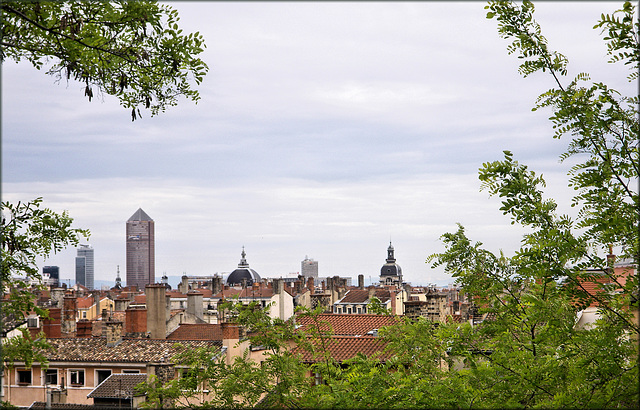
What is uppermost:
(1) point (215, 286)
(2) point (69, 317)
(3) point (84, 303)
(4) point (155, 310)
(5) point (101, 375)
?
(4) point (155, 310)

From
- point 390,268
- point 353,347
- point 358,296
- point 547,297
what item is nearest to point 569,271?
point 547,297

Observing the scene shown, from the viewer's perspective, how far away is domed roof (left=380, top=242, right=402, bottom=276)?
154625mm

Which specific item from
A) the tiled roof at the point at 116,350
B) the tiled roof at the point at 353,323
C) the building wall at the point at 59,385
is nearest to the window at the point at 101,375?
the building wall at the point at 59,385

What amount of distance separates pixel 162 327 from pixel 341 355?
528 inches

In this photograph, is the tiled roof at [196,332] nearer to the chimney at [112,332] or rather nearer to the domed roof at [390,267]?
the chimney at [112,332]

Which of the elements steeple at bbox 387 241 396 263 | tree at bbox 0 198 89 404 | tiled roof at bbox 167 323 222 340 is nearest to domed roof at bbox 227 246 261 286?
steeple at bbox 387 241 396 263

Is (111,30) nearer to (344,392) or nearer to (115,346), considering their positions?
(344,392)

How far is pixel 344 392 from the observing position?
773 centimetres

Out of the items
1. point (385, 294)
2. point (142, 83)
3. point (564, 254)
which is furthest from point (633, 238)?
point (385, 294)

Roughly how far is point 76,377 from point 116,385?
3.09m

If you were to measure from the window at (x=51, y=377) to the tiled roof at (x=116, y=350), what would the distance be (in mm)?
478

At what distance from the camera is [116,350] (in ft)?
78.2

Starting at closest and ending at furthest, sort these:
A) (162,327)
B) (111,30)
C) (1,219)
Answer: (111,30), (1,219), (162,327)

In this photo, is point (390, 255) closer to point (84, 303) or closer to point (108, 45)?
point (84, 303)
